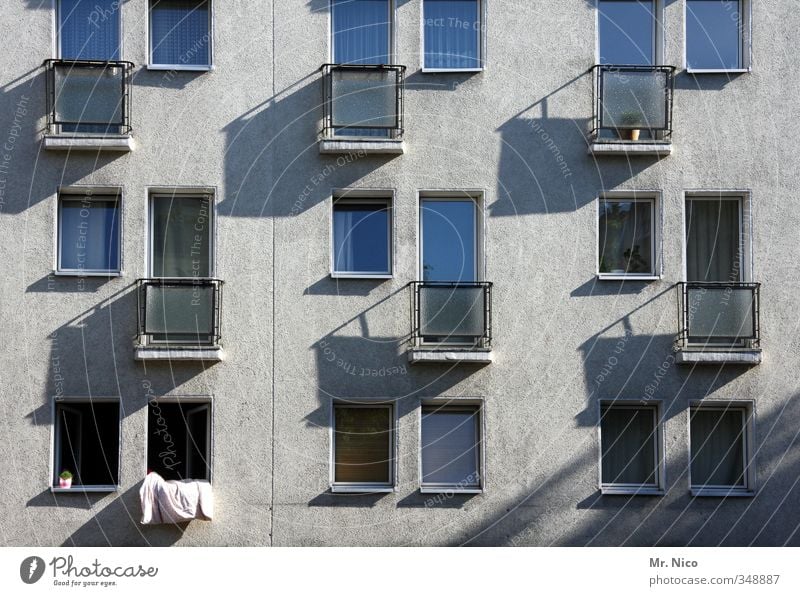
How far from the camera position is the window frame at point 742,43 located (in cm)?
2194

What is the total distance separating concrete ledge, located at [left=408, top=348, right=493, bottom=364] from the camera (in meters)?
20.9

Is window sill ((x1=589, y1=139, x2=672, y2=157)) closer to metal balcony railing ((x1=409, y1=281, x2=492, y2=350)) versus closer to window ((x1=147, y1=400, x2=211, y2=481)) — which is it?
metal balcony railing ((x1=409, y1=281, x2=492, y2=350))

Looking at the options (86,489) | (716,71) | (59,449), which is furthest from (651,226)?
(59,449)

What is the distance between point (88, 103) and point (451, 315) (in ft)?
23.6

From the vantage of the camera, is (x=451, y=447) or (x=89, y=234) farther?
(x=89, y=234)

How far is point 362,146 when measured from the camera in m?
21.3

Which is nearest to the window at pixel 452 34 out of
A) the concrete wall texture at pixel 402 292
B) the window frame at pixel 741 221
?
the concrete wall texture at pixel 402 292

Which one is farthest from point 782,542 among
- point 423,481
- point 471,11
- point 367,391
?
point 471,11

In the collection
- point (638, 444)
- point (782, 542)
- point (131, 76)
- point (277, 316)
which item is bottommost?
point (782, 542)

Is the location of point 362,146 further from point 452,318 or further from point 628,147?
point 628,147

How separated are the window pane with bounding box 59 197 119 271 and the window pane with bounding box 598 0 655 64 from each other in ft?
30.0

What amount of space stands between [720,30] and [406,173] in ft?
20.3

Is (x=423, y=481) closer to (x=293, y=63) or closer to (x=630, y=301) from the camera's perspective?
(x=630, y=301)
